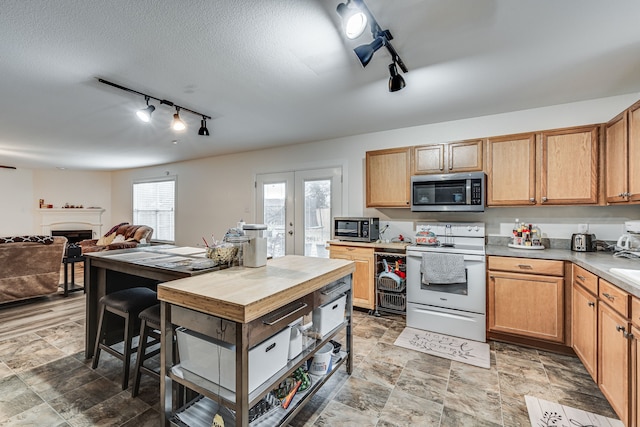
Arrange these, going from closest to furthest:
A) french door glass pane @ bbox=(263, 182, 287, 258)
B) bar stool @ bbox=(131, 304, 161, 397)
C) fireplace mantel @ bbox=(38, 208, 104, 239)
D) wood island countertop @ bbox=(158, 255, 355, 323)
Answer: wood island countertop @ bbox=(158, 255, 355, 323), bar stool @ bbox=(131, 304, 161, 397), french door glass pane @ bbox=(263, 182, 287, 258), fireplace mantel @ bbox=(38, 208, 104, 239)

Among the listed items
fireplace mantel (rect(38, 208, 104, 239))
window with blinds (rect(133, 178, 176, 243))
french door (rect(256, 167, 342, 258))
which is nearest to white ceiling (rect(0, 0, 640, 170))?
french door (rect(256, 167, 342, 258))

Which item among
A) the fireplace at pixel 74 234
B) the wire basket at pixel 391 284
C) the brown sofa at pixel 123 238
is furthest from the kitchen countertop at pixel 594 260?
the fireplace at pixel 74 234

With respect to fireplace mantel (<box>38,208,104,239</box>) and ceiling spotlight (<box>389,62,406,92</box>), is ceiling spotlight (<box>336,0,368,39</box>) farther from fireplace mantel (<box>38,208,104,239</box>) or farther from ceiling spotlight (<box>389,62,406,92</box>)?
fireplace mantel (<box>38,208,104,239</box>)

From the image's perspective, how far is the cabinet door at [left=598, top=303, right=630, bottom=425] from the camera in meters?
1.60

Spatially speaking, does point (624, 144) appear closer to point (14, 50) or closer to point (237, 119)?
point (237, 119)

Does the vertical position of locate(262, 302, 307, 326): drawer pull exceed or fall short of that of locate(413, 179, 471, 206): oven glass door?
it falls short

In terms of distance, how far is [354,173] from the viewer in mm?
4234

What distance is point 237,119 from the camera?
354 cm

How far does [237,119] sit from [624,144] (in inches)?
145

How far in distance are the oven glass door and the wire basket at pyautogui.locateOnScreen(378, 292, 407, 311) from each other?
1105 millimetres

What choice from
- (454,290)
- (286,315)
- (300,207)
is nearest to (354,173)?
(300,207)

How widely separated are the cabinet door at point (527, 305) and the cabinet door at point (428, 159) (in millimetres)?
1291

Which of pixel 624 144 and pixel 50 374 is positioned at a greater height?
pixel 624 144

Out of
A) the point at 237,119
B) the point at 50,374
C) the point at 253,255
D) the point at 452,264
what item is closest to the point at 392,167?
the point at 452,264
